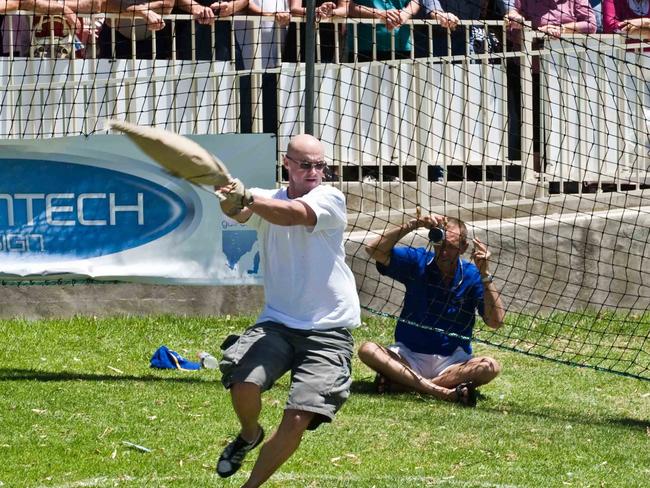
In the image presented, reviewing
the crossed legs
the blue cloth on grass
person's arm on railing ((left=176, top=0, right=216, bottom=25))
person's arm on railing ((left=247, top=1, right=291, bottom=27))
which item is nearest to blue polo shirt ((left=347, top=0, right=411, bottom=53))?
person's arm on railing ((left=247, top=1, right=291, bottom=27))

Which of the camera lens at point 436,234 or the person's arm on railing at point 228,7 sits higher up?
the person's arm on railing at point 228,7

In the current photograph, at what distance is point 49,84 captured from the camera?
1078 cm

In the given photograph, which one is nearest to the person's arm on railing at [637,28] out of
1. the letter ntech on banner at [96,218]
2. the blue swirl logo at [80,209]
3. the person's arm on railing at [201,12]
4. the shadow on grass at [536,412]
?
the person's arm on railing at [201,12]

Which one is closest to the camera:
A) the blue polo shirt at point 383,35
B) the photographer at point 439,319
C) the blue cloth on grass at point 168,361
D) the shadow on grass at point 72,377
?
the photographer at point 439,319

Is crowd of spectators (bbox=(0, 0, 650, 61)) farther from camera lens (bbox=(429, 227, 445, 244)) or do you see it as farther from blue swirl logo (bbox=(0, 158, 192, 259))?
camera lens (bbox=(429, 227, 445, 244))

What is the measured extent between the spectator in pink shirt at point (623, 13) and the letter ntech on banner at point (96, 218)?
4.19 meters

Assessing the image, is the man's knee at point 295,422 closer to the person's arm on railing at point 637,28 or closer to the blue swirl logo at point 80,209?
the blue swirl logo at point 80,209

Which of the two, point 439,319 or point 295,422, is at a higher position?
point 295,422

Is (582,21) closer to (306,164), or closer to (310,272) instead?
(306,164)

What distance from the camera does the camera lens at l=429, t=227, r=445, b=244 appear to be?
871 cm

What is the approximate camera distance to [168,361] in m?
9.63

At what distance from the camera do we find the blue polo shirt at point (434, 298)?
8965 mm

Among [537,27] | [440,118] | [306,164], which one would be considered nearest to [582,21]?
[537,27]

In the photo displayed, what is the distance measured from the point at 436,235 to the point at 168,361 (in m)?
2.15
